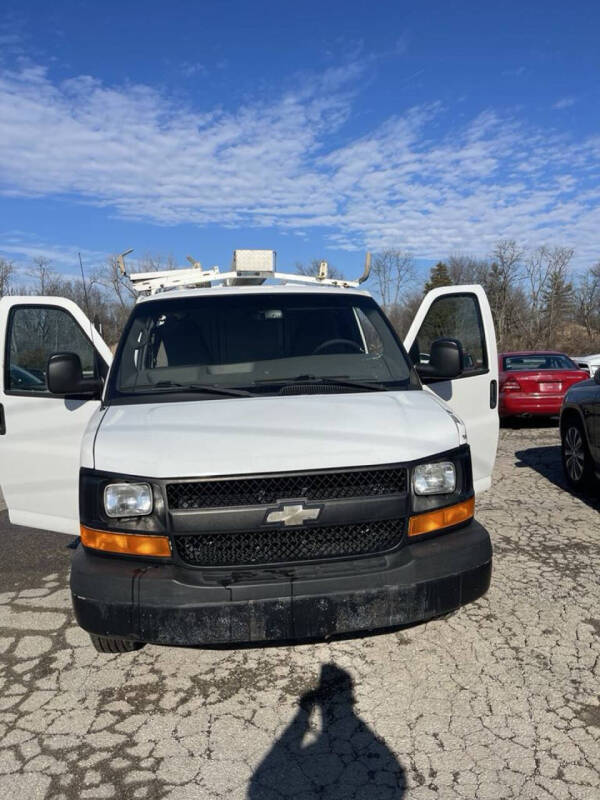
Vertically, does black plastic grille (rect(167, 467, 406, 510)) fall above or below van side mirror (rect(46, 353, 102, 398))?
below

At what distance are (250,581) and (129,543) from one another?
578 millimetres

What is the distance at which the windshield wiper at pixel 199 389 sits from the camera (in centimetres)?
363

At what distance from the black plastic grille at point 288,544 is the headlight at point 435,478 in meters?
0.20

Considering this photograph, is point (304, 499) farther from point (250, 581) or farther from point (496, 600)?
point (496, 600)

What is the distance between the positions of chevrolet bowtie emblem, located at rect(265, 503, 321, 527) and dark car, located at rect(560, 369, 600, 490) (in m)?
4.41

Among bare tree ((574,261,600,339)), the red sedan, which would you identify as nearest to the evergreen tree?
bare tree ((574,261,600,339))

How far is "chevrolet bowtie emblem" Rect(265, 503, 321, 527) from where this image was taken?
291cm

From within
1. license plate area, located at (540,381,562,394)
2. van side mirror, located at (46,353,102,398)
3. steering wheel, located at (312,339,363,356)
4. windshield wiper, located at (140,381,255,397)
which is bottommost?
license plate area, located at (540,381,562,394)

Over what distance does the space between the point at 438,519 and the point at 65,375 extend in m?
2.34

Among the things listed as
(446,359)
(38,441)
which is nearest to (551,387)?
(446,359)

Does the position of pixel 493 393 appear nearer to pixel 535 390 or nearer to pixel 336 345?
pixel 336 345

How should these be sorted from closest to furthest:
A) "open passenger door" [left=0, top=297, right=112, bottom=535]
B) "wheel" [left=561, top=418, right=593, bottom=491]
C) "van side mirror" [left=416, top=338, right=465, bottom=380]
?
"open passenger door" [left=0, top=297, right=112, bottom=535] < "van side mirror" [left=416, top=338, right=465, bottom=380] < "wheel" [left=561, top=418, right=593, bottom=491]

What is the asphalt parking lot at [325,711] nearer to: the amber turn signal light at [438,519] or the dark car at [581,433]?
the amber turn signal light at [438,519]

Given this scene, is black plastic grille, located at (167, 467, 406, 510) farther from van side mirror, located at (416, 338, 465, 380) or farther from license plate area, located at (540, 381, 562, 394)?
license plate area, located at (540, 381, 562, 394)
